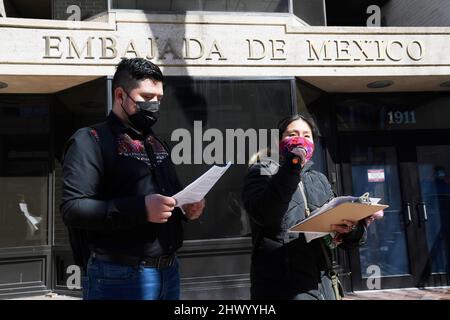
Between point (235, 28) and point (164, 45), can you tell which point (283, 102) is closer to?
point (235, 28)

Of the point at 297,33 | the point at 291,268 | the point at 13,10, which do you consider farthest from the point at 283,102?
the point at 13,10

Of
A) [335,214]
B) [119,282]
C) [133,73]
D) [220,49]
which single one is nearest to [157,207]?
[119,282]

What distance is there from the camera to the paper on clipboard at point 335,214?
197cm

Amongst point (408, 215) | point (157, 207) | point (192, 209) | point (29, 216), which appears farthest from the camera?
point (408, 215)

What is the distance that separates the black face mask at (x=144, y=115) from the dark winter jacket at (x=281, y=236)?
64 centimetres

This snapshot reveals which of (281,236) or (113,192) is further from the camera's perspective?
(281,236)

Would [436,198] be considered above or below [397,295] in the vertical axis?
above

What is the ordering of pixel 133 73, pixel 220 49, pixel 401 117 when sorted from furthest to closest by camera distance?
pixel 401 117 < pixel 220 49 < pixel 133 73

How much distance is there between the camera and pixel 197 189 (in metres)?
1.99

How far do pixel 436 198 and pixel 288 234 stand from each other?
5.68 metres

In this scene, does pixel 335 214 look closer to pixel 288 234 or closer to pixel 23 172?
pixel 288 234

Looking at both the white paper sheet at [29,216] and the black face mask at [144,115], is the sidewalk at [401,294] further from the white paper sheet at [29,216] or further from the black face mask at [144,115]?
the black face mask at [144,115]

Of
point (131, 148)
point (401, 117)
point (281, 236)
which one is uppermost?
point (401, 117)

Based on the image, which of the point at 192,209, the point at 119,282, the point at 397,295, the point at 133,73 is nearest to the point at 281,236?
the point at 192,209
